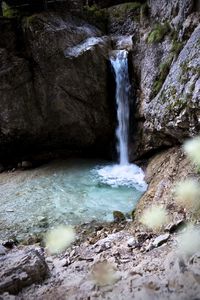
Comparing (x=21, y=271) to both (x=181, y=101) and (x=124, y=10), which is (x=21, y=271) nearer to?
(x=181, y=101)

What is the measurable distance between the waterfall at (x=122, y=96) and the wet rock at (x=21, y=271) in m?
6.80

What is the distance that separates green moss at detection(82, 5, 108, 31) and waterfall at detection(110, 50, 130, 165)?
6.90 feet

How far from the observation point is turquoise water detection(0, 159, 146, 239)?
25.5ft

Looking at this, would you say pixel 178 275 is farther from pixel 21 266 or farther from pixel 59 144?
pixel 59 144

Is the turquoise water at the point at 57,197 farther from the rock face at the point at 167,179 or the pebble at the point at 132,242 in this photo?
the pebble at the point at 132,242

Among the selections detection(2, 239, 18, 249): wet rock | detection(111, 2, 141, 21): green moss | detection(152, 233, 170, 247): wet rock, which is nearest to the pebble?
detection(152, 233, 170, 247): wet rock

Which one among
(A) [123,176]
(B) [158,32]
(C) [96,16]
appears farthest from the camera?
(C) [96,16]

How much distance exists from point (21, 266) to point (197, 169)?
4.26 metres

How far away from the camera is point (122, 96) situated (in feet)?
36.6

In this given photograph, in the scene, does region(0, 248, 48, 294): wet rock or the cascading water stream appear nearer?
region(0, 248, 48, 294): wet rock

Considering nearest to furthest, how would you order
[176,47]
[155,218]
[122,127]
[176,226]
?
1. [176,226]
2. [155,218]
3. [176,47]
4. [122,127]

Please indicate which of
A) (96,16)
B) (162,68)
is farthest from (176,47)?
(96,16)

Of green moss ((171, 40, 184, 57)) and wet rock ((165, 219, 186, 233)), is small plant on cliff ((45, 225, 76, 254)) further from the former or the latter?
green moss ((171, 40, 184, 57))

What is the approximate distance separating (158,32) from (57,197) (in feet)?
20.0
